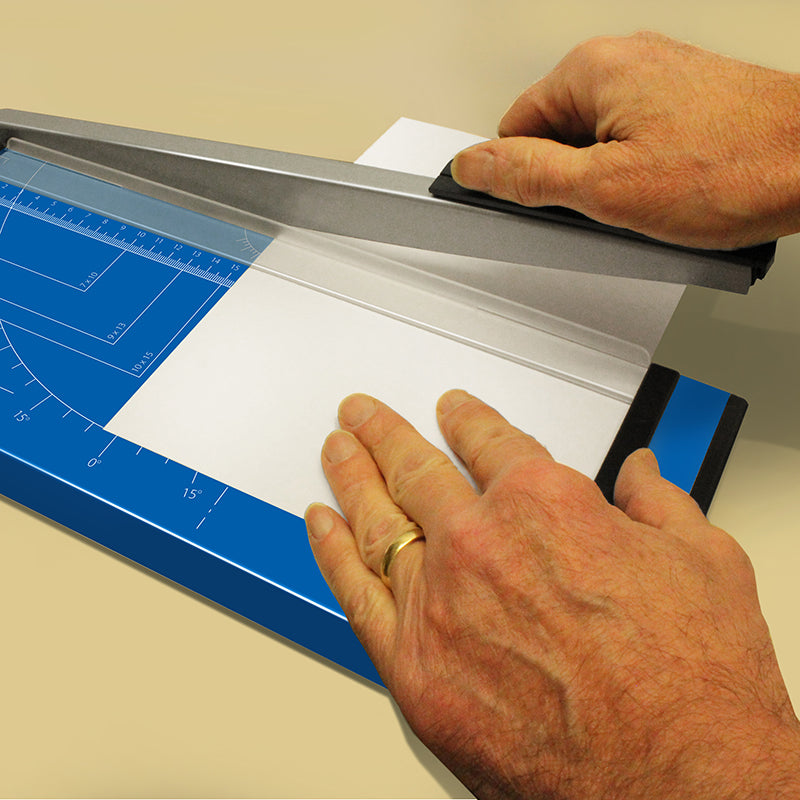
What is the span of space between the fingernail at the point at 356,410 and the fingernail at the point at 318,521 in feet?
0.36

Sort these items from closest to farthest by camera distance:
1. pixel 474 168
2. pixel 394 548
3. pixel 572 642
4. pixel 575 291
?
pixel 572 642, pixel 394 548, pixel 474 168, pixel 575 291

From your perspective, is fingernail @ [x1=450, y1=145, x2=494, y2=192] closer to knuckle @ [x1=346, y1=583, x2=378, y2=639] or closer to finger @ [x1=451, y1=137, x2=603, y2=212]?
finger @ [x1=451, y1=137, x2=603, y2=212]

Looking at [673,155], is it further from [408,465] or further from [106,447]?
[106,447]

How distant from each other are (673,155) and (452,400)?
13.3 inches

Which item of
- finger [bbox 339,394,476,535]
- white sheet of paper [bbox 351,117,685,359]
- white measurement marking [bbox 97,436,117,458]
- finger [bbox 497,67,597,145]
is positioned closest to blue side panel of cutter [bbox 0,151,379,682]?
white measurement marking [bbox 97,436,117,458]

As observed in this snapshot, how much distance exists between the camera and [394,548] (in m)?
0.73

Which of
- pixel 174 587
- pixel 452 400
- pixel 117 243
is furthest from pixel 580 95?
pixel 174 587

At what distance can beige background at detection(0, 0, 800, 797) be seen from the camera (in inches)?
31.3

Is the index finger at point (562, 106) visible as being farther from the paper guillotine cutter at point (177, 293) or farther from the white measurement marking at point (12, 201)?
the white measurement marking at point (12, 201)

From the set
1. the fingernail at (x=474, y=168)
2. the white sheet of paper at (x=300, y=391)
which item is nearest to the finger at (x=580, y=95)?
the fingernail at (x=474, y=168)

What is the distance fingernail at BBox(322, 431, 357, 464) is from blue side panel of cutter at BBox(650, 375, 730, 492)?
329 mm

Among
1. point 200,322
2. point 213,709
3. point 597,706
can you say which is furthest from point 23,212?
point 597,706

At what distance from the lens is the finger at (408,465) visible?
0.73 m

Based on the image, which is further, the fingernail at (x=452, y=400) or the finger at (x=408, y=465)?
the fingernail at (x=452, y=400)
